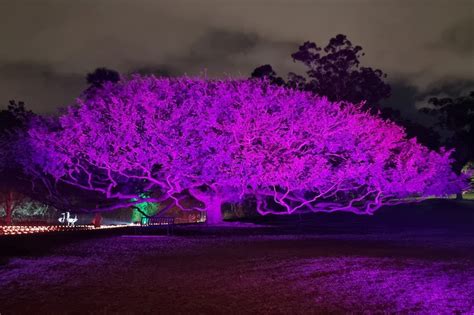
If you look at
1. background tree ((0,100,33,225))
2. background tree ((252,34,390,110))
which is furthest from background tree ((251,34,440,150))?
background tree ((0,100,33,225))

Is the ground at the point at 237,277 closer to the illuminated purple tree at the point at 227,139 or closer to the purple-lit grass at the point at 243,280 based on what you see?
the purple-lit grass at the point at 243,280

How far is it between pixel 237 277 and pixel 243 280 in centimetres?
38

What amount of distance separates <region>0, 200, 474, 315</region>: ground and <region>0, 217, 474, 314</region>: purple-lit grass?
18 millimetres

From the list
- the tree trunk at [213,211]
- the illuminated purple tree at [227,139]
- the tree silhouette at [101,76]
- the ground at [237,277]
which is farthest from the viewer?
the tree silhouette at [101,76]

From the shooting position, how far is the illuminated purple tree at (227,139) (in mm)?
23250

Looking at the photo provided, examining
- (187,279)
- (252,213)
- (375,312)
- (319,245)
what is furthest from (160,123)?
(252,213)

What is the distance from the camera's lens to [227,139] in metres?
23.4

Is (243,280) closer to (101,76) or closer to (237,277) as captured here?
(237,277)

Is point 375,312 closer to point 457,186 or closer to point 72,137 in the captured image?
point 72,137

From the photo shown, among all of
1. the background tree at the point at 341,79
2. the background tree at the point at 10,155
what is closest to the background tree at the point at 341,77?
the background tree at the point at 341,79

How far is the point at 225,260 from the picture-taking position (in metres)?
13.1

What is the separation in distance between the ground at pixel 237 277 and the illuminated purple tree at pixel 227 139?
21.2 ft

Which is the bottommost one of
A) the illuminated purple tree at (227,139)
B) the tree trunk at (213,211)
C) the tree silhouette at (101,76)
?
the tree trunk at (213,211)

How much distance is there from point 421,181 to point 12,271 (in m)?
21.2
